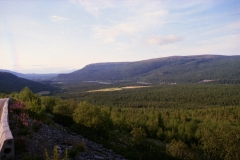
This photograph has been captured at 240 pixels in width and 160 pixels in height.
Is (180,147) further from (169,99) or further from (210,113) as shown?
(169,99)

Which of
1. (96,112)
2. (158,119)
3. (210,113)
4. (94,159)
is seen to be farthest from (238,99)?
(94,159)

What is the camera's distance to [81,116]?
23188 millimetres

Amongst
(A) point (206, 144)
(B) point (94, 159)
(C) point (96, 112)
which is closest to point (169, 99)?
(A) point (206, 144)

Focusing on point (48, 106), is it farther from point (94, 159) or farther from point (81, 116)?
point (94, 159)

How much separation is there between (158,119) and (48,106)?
133 ft

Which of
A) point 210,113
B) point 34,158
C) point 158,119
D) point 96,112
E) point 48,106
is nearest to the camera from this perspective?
point 34,158

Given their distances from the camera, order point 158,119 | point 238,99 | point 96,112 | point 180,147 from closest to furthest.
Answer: point 96,112 < point 180,147 < point 158,119 < point 238,99

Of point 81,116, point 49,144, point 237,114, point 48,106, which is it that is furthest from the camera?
point 237,114

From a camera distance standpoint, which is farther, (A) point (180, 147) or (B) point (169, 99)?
(B) point (169, 99)

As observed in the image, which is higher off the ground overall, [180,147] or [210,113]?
[180,147]

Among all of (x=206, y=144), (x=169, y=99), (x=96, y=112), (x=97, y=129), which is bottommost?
(x=169, y=99)

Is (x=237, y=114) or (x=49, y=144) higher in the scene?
(x=49, y=144)

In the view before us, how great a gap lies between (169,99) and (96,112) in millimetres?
119344

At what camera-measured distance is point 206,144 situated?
3066cm
